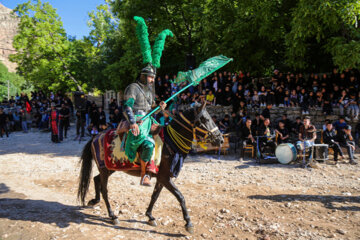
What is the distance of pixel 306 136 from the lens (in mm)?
9766

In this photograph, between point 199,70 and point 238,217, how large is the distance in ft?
10.2

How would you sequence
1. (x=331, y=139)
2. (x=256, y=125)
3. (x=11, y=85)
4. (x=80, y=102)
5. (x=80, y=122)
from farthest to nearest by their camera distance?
(x=11, y=85) < (x=80, y=102) < (x=80, y=122) < (x=256, y=125) < (x=331, y=139)

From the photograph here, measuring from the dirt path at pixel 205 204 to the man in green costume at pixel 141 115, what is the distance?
4.47 ft

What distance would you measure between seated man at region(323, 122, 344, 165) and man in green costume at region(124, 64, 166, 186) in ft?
26.1

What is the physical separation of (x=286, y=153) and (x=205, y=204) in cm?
481

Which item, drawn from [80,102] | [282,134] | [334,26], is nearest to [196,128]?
[282,134]

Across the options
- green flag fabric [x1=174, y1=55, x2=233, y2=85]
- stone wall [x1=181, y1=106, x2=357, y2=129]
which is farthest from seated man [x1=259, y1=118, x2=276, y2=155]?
green flag fabric [x1=174, y1=55, x2=233, y2=85]

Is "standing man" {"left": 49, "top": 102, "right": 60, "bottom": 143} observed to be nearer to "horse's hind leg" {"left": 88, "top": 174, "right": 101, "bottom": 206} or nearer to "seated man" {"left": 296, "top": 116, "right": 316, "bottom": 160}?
"horse's hind leg" {"left": 88, "top": 174, "right": 101, "bottom": 206}

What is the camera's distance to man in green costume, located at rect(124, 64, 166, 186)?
4.70 metres

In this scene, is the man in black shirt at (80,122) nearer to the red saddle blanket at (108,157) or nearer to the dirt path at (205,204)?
the dirt path at (205,204)

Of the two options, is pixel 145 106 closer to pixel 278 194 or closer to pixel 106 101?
pixel 278 194

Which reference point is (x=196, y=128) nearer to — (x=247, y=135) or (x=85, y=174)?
(x=85, y=174)

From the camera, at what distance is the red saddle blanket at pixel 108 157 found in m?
5.07

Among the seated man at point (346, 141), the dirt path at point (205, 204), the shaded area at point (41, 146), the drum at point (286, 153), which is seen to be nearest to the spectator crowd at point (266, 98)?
the seated man at point (346, 141)
